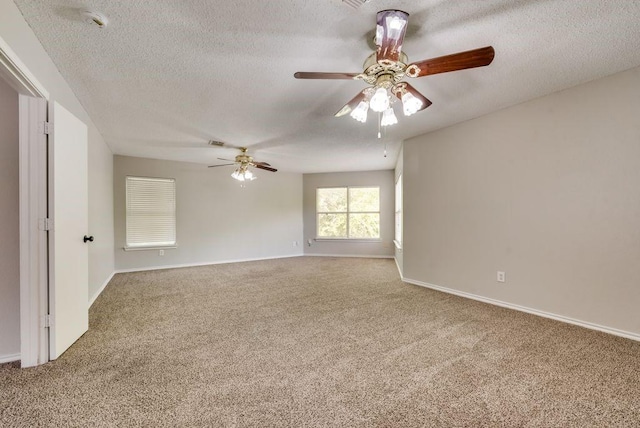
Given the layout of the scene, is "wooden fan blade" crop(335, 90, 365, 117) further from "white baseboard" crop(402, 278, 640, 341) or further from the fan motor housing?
"white baseboard" crop(402, 278, 640, 341)

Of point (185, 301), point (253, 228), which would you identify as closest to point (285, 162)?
point (253, 228)

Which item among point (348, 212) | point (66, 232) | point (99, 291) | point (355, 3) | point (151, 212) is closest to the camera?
point (355, 3)

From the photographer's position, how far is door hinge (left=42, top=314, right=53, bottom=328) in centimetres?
207

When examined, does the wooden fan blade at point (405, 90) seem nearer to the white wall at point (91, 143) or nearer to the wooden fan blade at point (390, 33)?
the wooden fan blade at point (390, 33)

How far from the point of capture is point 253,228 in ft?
23.5

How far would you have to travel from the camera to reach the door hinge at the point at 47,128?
2.06m

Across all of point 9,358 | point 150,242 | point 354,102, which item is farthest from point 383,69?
point 150,242

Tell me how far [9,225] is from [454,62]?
3263 mm

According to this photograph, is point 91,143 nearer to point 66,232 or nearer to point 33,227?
point 66,232

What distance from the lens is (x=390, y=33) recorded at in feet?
5.24

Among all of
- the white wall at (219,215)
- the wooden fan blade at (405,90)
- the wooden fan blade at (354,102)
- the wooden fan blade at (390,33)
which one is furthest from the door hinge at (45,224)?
the white wall at (219,215)

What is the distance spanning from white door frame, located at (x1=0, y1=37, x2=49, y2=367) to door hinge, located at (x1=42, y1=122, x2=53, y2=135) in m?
0.01

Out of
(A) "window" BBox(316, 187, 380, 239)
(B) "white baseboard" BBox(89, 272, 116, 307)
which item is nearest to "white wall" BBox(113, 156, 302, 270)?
(A) "window" BBox(316, 187, 380, 239)

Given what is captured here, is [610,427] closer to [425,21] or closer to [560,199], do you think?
[560,199]
